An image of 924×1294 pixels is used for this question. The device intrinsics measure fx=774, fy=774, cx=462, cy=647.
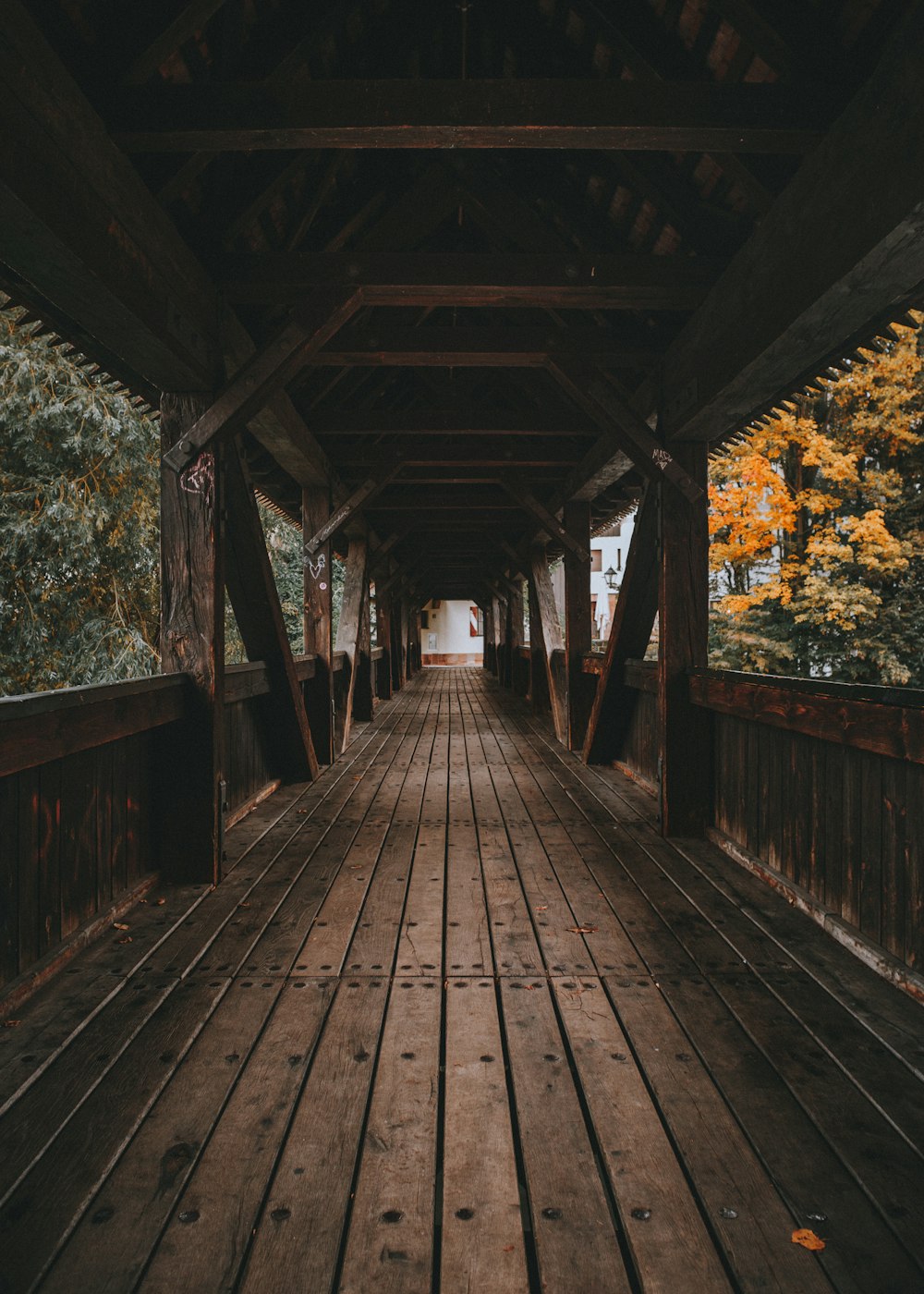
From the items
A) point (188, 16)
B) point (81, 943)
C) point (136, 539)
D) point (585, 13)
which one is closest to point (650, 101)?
point (585, 13)

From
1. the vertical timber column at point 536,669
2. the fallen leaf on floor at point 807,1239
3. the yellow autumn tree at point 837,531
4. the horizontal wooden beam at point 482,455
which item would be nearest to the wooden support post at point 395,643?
the vertical timber column at point 536,669

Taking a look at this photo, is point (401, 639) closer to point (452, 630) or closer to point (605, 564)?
point (605, 564)

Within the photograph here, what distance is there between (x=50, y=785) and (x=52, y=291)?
1575mm

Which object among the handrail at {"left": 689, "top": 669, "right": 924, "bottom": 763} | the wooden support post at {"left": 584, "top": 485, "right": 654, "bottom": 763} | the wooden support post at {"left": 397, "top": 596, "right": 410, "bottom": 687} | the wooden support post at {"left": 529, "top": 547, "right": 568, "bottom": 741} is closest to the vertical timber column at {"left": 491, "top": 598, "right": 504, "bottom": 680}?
the wooden support post at {"left": 397, "top": 596, "right": 410, "bottom": 687}

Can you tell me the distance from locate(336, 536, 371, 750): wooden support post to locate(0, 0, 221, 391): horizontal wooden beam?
4.57m

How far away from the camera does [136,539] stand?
9.40 meters

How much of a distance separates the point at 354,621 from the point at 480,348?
173 inches

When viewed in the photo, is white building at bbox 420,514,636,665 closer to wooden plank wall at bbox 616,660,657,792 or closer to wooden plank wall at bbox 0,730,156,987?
wooden plank wall at bbox 616,660,657,792

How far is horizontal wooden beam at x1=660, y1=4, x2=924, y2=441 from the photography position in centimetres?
202

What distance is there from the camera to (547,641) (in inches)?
333

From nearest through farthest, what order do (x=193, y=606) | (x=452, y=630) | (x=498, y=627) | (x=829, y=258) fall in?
(x=829, y=258), (x=193, y=606), (x=498, y=627), (x=452, y=630)

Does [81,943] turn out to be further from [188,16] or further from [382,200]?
[382,200]

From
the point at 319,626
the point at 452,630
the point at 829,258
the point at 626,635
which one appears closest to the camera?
the point at 829,258

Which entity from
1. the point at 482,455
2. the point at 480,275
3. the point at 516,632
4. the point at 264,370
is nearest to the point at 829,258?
the point at 480,275
